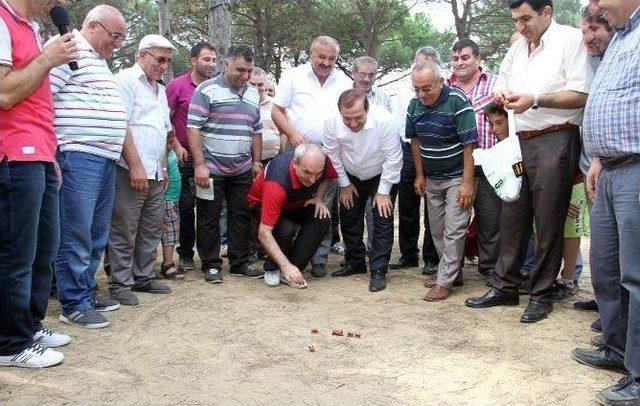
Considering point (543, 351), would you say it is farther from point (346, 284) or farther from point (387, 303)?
point (346, 284)

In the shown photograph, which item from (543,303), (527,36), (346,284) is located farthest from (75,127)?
(543,303)

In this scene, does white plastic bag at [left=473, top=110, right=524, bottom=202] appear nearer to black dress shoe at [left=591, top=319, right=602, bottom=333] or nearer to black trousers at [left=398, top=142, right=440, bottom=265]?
black dress shoe at [left=591, top=319, right=602, bottom=333]

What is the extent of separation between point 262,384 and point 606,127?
2.05 metres

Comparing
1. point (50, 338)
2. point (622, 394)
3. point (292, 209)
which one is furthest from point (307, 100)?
point (622, 394)

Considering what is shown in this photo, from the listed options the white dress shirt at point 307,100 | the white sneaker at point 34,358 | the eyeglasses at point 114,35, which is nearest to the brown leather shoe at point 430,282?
the white dress shirt at point 307,100

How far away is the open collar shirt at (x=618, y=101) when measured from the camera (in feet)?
8.95

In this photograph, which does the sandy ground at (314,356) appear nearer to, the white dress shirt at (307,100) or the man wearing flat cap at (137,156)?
the man wearing flat cap at (137,156)

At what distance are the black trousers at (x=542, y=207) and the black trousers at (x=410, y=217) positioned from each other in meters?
1.19

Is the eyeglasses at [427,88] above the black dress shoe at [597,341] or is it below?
above

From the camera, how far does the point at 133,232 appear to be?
4.29 metres

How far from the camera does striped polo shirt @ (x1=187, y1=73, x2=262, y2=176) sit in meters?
4.70

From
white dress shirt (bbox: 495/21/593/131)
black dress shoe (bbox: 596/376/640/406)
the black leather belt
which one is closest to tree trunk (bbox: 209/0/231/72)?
white dress shirt (bbox: 495/21/593/131)

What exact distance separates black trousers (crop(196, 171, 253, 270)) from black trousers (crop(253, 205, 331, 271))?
1.04ft

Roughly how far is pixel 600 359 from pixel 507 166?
4.04 feet
